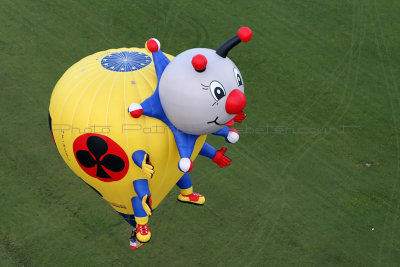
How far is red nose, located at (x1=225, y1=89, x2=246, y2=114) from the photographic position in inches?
652

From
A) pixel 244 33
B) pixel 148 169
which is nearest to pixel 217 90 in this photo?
pixel 244 33

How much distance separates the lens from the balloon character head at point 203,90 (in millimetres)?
16500

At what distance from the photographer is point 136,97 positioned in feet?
58.5

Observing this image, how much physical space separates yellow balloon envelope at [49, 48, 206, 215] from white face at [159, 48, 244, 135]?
A: 3.78 feet

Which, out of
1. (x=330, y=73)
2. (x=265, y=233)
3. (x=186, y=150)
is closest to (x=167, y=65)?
(x=186, y=150)

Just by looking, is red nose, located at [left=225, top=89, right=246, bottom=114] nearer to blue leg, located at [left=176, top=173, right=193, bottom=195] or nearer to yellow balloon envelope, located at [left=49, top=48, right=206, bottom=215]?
yellow balloon envelope, located at [left=49, top=48, right=206, bottom=215]

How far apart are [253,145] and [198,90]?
41.9 ft

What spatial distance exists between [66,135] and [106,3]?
67.6ft

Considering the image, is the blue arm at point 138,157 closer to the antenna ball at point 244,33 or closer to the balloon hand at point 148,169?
the balloon hand at point 148,169

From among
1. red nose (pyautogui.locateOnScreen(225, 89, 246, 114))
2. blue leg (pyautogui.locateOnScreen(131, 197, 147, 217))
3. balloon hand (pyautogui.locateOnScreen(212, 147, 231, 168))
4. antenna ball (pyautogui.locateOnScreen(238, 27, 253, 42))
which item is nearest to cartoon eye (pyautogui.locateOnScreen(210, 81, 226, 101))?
red nose (pyautogui.locateOnScreen(225, 89, 246, 114))

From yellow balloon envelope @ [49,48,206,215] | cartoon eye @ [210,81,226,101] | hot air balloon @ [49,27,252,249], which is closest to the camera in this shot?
cartoon eye @ [210,81,226,101]

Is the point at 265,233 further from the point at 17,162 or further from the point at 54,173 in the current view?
the point at 17,162

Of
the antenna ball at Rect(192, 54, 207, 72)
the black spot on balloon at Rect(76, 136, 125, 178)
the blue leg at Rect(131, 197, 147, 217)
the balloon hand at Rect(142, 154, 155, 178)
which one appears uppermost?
the antenna ball at Rect(192, 54, 207, 72)

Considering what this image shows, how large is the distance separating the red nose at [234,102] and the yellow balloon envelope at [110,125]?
2.53 metres
